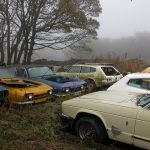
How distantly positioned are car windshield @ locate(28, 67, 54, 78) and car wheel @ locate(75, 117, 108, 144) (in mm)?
6646

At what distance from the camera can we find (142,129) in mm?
6723

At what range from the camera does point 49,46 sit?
3061 centimetres

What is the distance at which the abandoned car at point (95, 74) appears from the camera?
1675cm

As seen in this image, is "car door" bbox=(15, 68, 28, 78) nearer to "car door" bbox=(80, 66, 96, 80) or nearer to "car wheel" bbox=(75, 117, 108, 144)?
"car door" bbox=(80, 66, 96, 80)

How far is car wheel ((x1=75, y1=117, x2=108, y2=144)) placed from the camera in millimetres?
7426

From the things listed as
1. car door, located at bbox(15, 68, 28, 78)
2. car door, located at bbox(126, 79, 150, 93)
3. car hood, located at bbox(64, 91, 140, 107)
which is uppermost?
car door, located at bbox(15, 68, 28, 78)

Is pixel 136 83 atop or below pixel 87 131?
atop

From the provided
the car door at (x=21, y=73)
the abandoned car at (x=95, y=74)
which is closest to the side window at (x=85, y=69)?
the abandoned car at (x=95, y=74)

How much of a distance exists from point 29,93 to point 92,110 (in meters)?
4.03

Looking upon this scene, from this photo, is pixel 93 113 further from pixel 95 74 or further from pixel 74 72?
pixel 74 72

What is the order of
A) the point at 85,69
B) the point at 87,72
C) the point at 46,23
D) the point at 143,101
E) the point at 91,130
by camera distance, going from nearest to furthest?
1. the point at 143,101
2. the point at 91,130
3. the point at 87,72
4. the point at 85,69
5. the point at 46,23

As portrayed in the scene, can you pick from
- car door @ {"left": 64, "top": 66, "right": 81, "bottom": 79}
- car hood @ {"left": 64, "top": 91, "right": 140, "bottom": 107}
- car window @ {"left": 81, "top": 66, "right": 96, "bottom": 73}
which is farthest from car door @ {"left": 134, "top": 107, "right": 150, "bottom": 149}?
car door @ {"left": 64, "top": 66, "right": 81, "bottom": 79}

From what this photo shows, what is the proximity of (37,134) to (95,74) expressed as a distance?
922 cm

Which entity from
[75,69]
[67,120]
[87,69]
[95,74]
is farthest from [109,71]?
[67,120]
